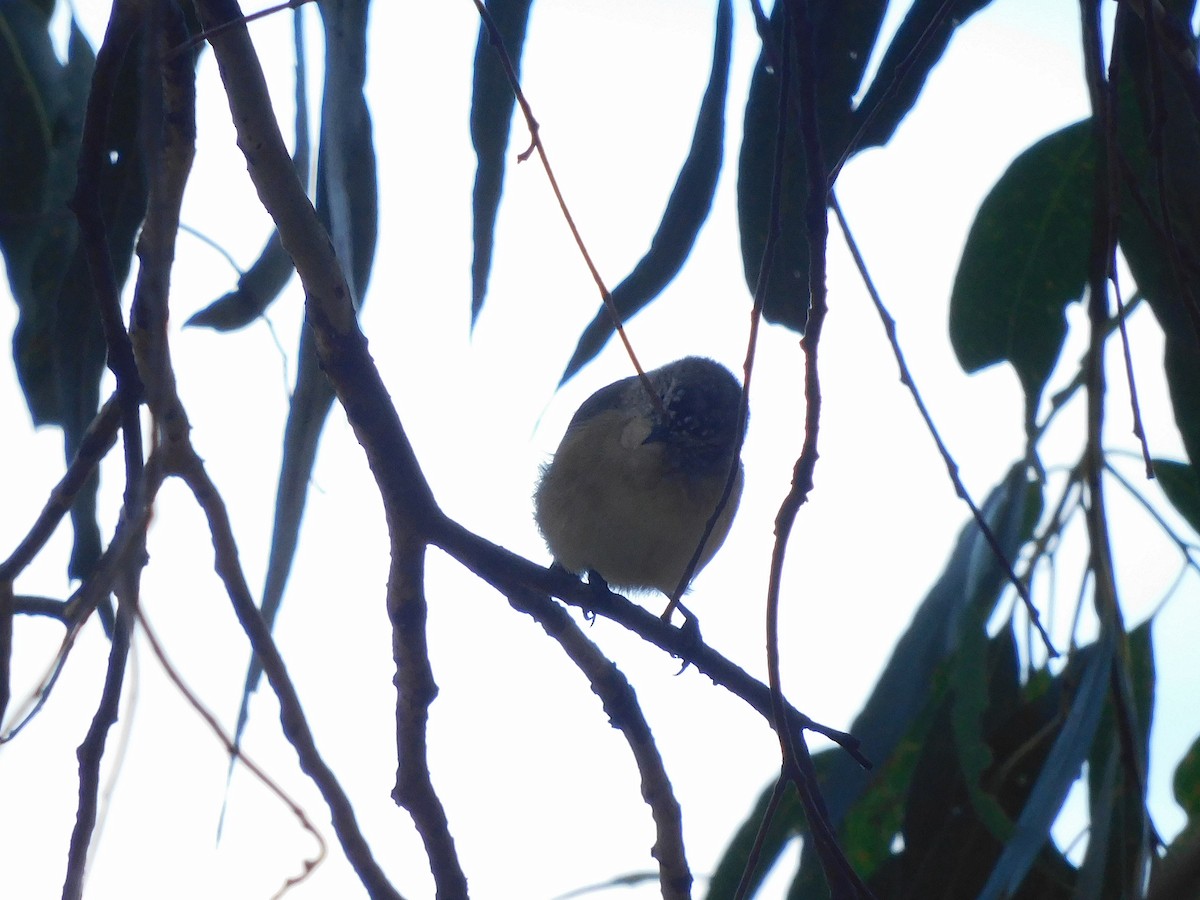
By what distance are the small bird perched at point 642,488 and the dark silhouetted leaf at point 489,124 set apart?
1.25 metres

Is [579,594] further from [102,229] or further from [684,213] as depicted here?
[102,229]

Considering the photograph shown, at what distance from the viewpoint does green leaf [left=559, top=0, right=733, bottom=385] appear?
5.57 ft

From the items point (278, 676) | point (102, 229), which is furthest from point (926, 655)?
point (102, 229)

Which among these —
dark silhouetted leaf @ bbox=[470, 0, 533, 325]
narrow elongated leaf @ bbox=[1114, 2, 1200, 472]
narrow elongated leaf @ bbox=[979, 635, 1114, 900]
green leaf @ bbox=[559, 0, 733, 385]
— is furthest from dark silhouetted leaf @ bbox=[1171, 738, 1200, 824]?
dark silhouetted leaf @ bbox=[470, 0, 533, 325]

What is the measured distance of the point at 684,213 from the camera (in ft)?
5.68

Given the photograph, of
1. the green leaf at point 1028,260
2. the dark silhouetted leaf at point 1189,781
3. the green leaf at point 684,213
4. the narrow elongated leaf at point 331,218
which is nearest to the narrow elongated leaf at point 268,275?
the narrow elongated leaf at point 331,218

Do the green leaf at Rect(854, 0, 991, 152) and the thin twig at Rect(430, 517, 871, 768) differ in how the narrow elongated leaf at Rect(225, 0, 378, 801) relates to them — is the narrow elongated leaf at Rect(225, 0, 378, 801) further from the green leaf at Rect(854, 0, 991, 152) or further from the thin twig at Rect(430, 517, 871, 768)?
the green leaf at Rect(854, 0, 991, 152)

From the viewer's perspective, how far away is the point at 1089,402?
203 cm

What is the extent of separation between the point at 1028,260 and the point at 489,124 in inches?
41.4

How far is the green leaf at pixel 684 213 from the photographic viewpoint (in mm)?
1698

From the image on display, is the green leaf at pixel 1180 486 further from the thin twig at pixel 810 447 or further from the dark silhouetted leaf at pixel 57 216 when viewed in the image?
the dark silhouetted leaf at pixel 57 216

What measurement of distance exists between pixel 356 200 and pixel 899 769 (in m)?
1.34

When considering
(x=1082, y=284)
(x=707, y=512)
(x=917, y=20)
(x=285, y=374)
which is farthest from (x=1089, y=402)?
(x=285, y=374)

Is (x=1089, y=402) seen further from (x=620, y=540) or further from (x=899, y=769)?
(x=620, y=540)
